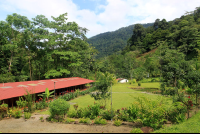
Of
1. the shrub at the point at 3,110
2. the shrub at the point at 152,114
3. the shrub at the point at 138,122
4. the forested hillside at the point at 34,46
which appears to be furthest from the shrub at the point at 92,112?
the forested hillside at the point at 34,46

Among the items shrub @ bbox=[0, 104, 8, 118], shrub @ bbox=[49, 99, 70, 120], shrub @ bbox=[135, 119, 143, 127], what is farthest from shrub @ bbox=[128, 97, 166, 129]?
shrub @ bbox=[0, 104, 8, 118]

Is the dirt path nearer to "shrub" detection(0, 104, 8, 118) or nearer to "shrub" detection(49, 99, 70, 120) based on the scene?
"shrub" detection(49, 99, 70, 120)

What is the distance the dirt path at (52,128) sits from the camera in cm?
740

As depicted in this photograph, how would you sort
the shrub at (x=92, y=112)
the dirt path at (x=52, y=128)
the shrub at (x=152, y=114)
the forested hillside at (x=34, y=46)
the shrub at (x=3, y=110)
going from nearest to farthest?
the shrub at (x=152, y=114) → the dirt path at (x=52, y=128) → the shrub at (x=92, y=112) → the shrub at (x=3, y=110) → the forested hillside at (x=34, y=46)

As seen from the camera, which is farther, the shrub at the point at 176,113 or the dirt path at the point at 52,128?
the shrub at the point at 176,113

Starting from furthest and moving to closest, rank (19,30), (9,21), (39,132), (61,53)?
(61,53) → (19,30) → (9,21) → (39,132)

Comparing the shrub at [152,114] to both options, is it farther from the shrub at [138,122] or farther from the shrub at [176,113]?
the shrub at [176,113]

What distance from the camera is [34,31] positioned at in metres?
24.3

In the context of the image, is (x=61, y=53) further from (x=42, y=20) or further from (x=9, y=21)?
(x=9, y=21)

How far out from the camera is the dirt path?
7.40 metres

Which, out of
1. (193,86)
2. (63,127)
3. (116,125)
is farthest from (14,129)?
(193,86)

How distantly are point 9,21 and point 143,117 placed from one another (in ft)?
80.7

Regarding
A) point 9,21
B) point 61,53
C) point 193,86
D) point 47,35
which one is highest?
point 9,21

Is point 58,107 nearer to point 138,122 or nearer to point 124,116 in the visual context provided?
point 124,116
